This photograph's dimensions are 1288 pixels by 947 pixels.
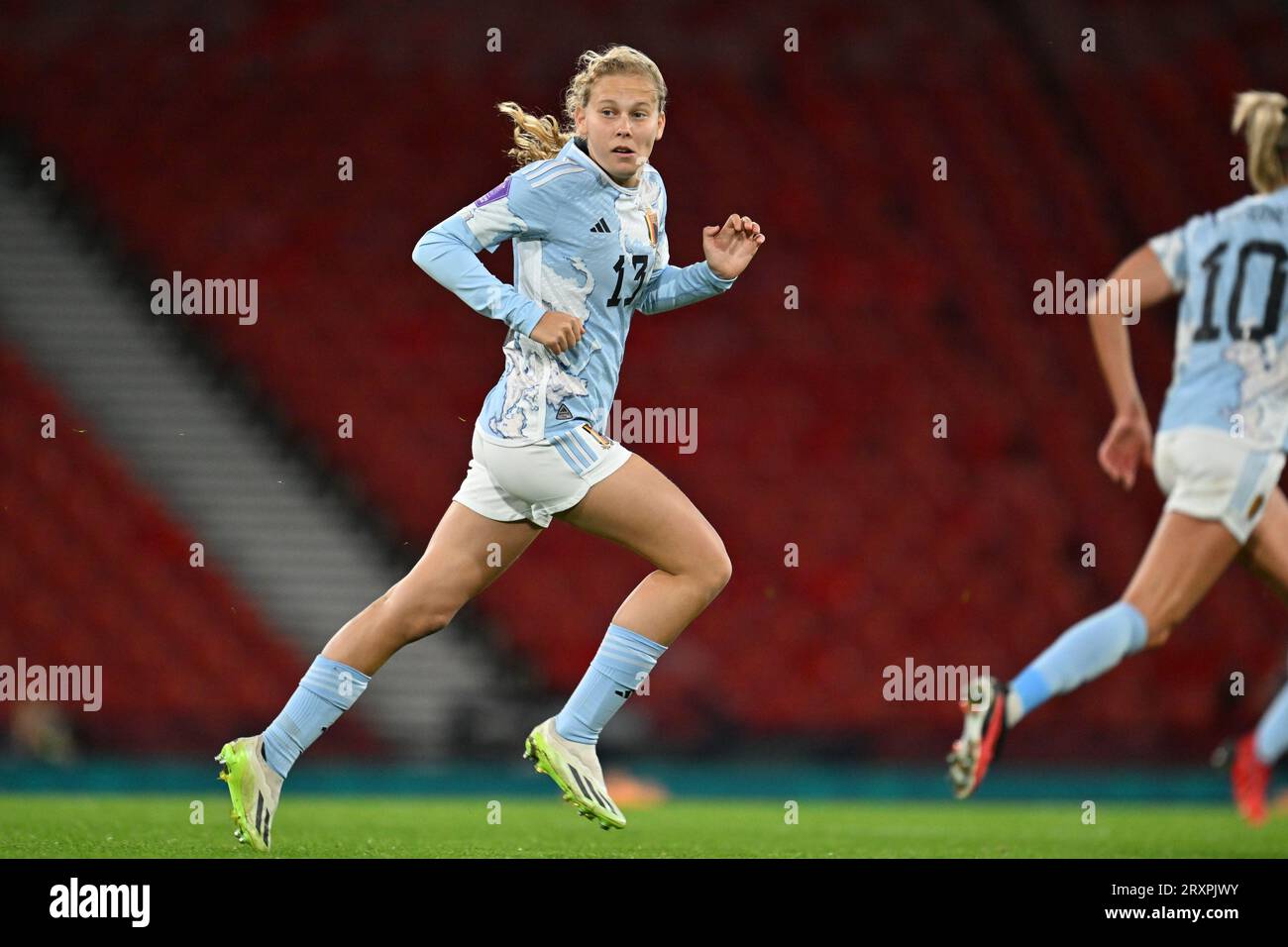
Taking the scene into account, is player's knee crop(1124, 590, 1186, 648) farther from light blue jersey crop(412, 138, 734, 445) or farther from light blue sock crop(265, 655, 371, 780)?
light blue sock crop(265, 655, 371, 780)

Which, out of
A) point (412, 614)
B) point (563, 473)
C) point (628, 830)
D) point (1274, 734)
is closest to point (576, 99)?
point (563, 473)

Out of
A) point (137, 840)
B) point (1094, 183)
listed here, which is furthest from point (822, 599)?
point (137, 840)

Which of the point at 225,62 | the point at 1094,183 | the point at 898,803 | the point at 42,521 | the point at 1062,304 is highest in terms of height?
the point at 225,62

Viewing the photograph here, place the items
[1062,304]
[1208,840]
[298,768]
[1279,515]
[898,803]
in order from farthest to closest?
[1062,304], [298,768], [898,803], [1208,840], [1279,515]

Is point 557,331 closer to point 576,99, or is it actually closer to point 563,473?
point 563,473

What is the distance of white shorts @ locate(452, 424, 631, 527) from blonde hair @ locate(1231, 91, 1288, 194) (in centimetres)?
198

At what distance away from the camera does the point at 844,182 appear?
9695 mm

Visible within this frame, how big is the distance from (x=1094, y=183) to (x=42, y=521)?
665 centimetres

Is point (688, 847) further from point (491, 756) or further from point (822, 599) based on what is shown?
point (822, 599)

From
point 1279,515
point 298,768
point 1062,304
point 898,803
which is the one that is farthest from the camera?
point 1062,304

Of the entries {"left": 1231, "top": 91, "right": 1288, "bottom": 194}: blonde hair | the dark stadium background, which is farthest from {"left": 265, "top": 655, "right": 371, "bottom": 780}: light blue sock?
the dark stadium background

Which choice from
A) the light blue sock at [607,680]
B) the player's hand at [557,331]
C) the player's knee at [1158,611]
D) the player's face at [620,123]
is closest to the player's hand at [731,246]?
the player's face at [620,123]

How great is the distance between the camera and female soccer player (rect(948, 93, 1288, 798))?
4207mm

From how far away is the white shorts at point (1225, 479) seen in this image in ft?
13.9
